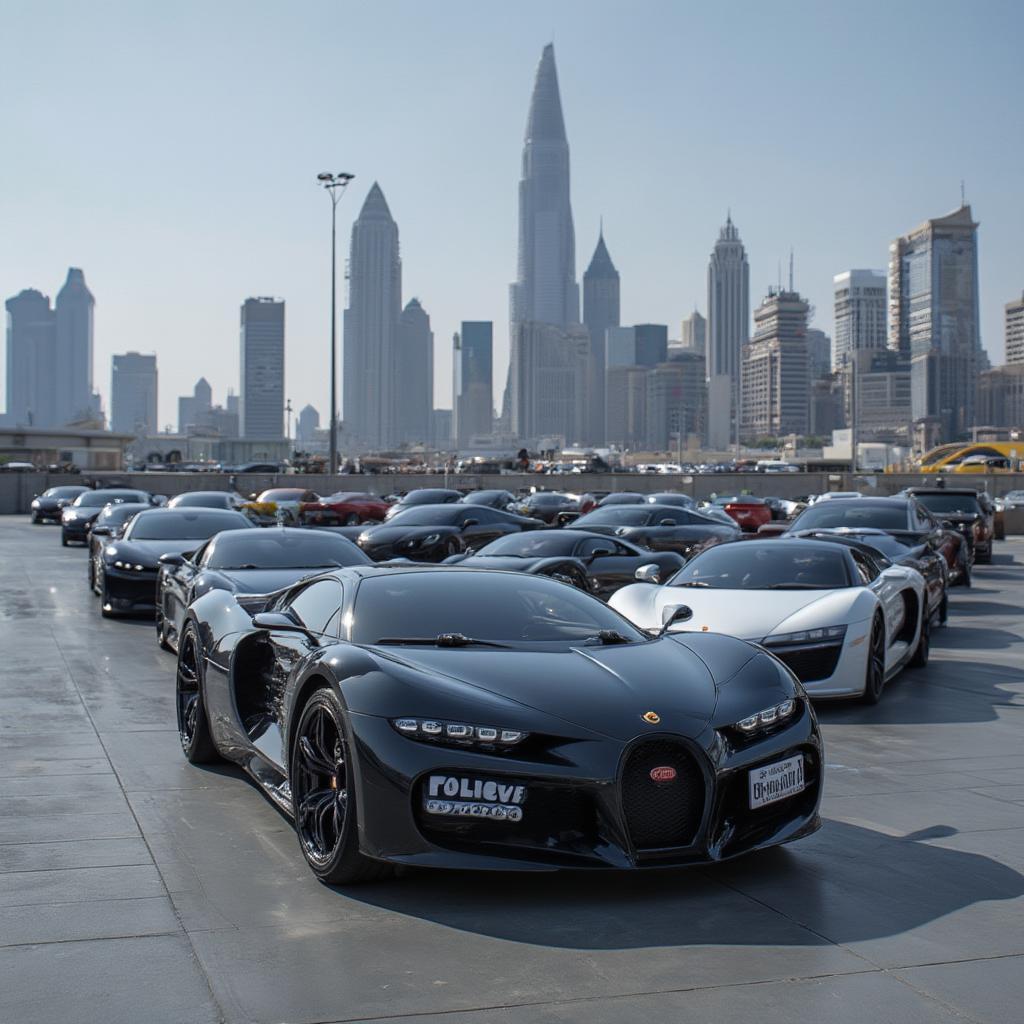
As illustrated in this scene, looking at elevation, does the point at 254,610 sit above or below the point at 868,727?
above

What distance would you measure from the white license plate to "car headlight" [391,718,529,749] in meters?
1.00

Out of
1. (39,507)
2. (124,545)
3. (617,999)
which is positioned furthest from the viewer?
(39,507)

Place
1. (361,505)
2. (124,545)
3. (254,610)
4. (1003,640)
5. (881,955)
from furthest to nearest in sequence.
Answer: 1. (361,505)
2. (124,545)
3. (1003,640)
4. (254,610)
5. (881,955)

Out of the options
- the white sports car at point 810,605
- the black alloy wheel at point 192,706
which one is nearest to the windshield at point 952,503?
the white sports car at point 810,605

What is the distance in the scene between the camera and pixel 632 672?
567cm

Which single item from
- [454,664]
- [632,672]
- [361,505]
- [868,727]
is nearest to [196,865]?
[454,664]

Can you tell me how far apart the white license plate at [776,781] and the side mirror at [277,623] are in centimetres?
234

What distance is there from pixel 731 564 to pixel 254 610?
4.89 metres

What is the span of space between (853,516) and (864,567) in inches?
265

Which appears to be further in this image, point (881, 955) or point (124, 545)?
point (124, 545)

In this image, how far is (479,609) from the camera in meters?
6.46

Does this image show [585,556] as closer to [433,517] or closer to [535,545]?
[535,545]

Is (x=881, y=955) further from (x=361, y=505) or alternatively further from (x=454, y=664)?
(x=361, y=505)

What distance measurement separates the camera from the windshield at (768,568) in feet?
36.6
